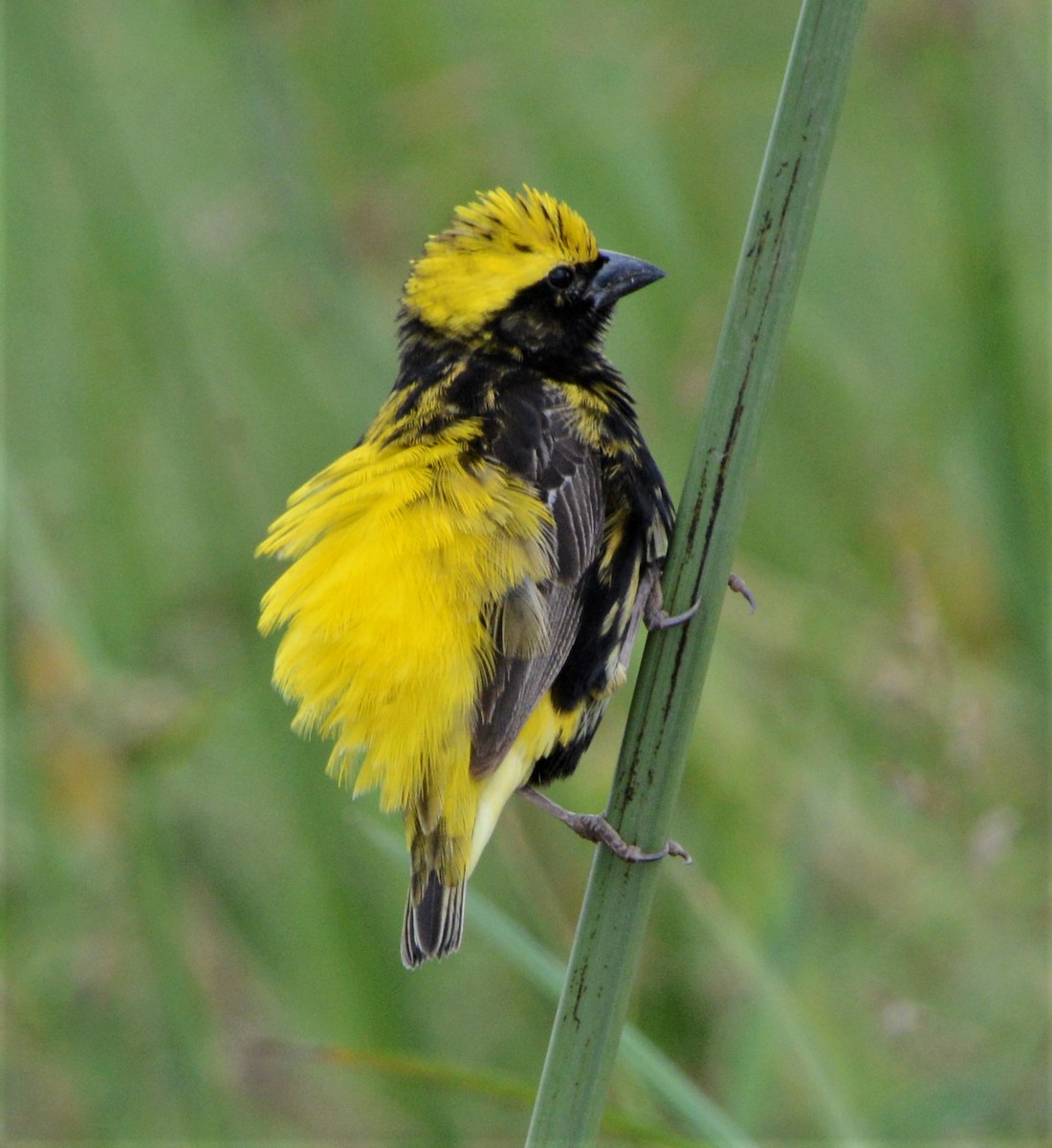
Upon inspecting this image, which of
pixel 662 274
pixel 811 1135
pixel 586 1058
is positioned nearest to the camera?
pixel 586 1058

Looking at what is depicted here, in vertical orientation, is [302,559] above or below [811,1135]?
above

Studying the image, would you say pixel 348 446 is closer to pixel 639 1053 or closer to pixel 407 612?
pixel 407 612

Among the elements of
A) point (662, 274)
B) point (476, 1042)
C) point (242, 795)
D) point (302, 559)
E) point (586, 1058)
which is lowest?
point (476, 1042)

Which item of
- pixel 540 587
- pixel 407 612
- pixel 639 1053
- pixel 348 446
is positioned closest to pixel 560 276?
pixel 540 587

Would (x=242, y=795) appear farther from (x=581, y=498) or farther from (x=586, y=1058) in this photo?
(x=586, y=1058)

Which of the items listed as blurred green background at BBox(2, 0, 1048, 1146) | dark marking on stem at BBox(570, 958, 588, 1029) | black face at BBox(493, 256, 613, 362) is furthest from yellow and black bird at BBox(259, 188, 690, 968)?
blurred green background at BBox(2, 0, 1048, 1146)

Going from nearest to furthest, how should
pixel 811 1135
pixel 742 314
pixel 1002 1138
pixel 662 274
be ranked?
pixel 742 314 → pixel 662 274 → pixel 1002 1138 → pixel 811 1135

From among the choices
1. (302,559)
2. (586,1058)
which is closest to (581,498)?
(302,559)

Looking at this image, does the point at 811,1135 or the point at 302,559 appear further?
the point at 811,1135
